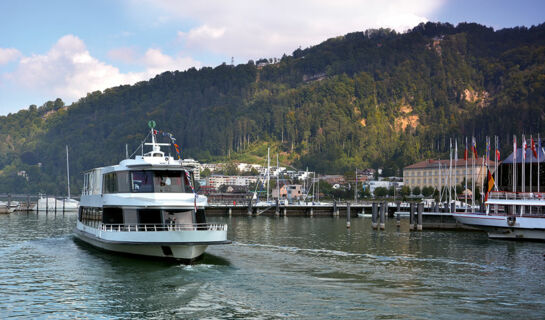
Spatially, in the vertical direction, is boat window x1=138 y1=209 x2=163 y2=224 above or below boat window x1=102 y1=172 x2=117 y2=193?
below

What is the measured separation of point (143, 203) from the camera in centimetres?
4069

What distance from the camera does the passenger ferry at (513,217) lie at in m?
63.7

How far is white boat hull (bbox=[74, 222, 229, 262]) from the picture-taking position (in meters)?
38.3

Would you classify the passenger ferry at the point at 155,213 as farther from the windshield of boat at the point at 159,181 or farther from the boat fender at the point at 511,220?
the boat fender at the point at 511,220

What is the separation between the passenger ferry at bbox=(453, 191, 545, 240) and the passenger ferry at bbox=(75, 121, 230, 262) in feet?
124

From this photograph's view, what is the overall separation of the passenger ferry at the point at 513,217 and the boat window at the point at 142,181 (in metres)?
42.4

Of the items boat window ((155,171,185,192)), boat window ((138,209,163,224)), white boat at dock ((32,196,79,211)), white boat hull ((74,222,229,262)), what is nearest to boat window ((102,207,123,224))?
white boat hull ((74,222,229,262))

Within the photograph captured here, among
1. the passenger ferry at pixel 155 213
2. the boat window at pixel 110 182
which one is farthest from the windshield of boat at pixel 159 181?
the boat window at pixel 110 182

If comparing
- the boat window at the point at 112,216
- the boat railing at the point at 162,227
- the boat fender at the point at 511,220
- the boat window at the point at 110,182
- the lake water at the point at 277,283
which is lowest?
the lake water at the point at 277,283

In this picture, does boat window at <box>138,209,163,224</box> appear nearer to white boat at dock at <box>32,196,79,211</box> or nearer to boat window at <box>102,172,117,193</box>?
boat window at <box>102,172,117,193</box>

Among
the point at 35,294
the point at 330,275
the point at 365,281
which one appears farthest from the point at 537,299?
the point at 35,294

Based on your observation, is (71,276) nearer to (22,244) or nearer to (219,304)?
(219,304)

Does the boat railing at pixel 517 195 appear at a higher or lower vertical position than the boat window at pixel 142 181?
lower

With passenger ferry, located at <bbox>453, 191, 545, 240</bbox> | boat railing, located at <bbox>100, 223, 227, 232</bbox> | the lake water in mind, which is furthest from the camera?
passenger ferry, located at <bbox>453, 191, 545, 240</bbox>
